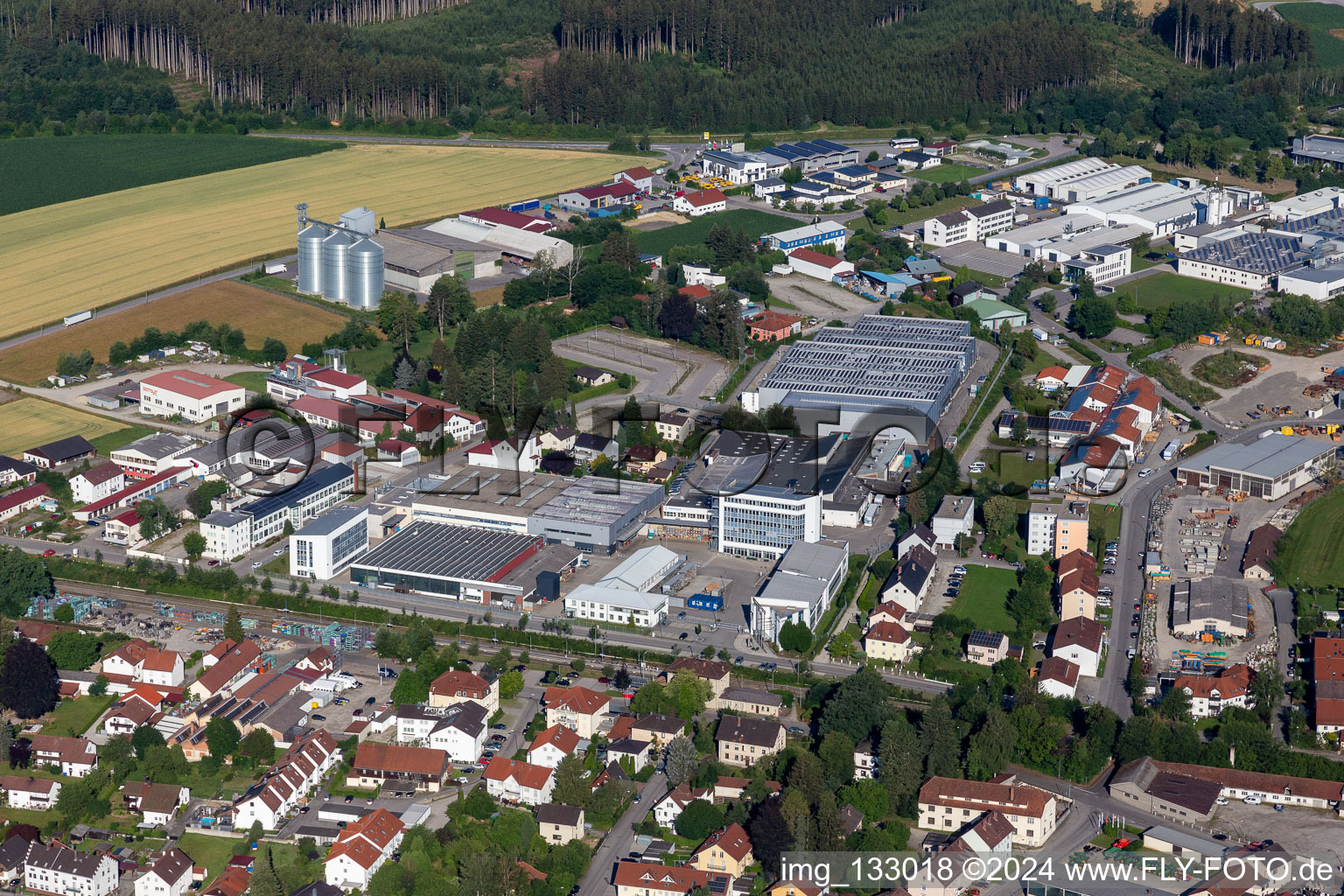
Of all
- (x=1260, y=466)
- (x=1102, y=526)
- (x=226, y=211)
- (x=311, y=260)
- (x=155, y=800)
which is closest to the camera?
(x=155, y=800)

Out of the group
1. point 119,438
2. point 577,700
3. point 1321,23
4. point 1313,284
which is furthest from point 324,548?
point 1321,23

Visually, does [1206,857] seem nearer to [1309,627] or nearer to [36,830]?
[1309,627]

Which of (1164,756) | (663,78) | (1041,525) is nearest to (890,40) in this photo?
(663,78)

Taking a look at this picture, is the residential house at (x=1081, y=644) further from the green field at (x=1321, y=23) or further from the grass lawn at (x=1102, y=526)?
the green field at (x=1321, y=23)

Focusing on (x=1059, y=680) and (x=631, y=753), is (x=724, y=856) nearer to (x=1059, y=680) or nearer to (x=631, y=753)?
(x=631, y=753)

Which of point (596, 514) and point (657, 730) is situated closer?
point (657, 730)

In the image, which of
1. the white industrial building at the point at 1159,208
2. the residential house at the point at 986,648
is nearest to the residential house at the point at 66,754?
the residential house at the point at 986,648

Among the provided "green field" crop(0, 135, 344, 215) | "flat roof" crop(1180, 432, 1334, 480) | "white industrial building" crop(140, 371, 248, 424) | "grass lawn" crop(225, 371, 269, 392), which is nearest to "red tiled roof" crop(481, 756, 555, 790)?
"white industrial building" crop(140, 371, 248, 424)
